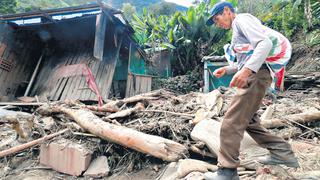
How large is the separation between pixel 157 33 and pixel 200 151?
12128mm

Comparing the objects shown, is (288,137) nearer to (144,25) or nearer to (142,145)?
(142,145)

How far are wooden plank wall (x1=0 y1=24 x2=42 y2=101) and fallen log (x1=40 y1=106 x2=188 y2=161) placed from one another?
18.9ft

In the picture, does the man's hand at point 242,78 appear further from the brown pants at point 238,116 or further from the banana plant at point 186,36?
the banana plant at point 186,36

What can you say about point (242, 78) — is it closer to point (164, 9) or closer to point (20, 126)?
point (20, 126)

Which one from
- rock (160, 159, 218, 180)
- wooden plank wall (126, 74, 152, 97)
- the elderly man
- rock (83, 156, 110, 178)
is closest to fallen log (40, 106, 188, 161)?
rock (160, 159, 218, 180)

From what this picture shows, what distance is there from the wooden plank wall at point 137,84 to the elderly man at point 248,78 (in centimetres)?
721

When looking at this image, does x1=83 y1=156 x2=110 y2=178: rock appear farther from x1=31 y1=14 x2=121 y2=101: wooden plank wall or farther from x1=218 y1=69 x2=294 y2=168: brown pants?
x1=31 y1=14 x2=121 y2=101: wooden plank wall

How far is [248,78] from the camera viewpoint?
7.00 feet

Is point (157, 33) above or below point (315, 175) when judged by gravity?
above

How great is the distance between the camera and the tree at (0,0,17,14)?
13.9m

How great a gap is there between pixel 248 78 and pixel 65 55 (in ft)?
27.0

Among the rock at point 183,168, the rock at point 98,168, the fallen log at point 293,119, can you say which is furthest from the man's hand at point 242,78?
the rock at point 98,168

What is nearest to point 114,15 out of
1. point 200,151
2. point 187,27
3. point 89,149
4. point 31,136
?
point 31,136

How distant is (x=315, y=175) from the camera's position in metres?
2.29
